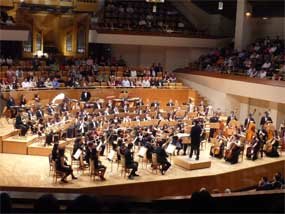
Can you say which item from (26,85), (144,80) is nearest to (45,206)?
(26,85)

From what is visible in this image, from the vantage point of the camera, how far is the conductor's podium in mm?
11008

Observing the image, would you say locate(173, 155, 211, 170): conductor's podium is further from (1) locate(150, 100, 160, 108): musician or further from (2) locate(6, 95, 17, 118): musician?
(2) locate(6, 95, 17, 118): musician

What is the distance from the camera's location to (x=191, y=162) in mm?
11023

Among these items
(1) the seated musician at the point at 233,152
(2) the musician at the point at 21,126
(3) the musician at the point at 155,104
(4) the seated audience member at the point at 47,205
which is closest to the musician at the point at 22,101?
(2) the musician at the point at 21,126

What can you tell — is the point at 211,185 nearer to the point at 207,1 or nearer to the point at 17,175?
the point at 17,175

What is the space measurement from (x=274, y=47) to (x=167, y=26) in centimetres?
539

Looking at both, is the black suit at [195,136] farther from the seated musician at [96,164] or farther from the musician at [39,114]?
the musician at [39,114]

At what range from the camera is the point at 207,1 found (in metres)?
21.5

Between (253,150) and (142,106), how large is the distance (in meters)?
4.56

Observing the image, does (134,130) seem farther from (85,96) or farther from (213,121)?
(85,96)

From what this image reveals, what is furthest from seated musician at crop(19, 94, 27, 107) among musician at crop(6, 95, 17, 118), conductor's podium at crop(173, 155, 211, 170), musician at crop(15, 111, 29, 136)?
conductor's podium at crop(173, 155, 211, 170)

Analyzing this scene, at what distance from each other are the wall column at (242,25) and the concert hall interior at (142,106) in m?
0.05

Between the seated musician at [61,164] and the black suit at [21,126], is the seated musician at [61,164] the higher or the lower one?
the lower one

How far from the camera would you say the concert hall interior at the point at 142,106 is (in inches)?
370
